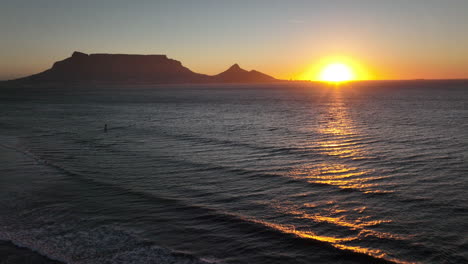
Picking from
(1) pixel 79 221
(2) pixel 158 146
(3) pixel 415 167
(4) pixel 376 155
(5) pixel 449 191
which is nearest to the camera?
(1) pixel 79 221

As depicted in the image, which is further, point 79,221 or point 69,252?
point 79,221

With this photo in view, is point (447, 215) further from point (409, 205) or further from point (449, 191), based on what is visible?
point (449, 191)

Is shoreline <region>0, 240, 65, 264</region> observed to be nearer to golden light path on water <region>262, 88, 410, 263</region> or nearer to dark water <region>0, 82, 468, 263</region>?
dark water <region>0, 82, 468, 263</region>

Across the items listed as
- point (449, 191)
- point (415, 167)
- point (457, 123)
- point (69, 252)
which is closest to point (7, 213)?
point (69, 252)

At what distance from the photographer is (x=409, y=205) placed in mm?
16594

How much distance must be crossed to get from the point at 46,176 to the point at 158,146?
1177 centimetres

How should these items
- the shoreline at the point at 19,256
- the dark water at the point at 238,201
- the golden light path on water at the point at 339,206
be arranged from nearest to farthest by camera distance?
the shoreline at the point at 19,256, the dark water at the point at 238,201, the golden light path on water at the point at 339,206

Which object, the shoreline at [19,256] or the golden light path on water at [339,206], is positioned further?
the golden light path on water at [339,206]

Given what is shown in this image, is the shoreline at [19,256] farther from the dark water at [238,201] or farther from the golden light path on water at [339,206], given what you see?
the golden light path on water at [339,206]

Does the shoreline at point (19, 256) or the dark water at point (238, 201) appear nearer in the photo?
the shoreline at point (19, 256)

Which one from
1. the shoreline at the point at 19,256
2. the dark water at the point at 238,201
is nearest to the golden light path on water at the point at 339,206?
the dark water at the point at 238,201

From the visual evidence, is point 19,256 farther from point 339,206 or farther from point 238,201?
point 339,206

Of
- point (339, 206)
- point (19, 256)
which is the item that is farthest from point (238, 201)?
point (19, 256)

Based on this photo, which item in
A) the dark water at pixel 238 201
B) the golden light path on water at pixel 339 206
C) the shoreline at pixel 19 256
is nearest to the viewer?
the shoreline at pixel 19 256
